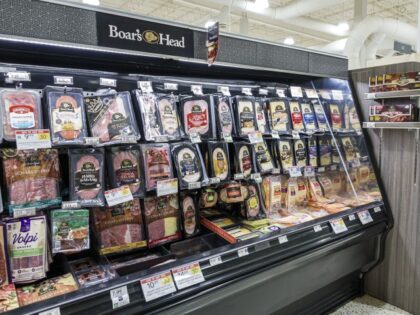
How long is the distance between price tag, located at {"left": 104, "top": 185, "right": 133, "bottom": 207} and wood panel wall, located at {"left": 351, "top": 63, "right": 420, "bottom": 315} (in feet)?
6.92

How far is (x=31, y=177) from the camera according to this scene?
1489mm

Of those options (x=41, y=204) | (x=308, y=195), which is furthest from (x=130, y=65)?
(x=308, y=195)

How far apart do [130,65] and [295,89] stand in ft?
4.42

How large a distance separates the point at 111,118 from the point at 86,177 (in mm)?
333

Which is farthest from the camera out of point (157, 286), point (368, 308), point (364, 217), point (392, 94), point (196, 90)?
point (368, 308)

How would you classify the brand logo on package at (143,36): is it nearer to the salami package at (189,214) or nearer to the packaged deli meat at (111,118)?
the packaged deli meat at (111,118)

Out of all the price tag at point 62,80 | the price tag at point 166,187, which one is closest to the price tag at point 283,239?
the price tag at point 166,187

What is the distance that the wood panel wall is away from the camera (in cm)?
253

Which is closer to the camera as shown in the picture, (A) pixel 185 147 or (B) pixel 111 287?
(B) pixel 111 287

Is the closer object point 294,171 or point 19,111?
point 19,111

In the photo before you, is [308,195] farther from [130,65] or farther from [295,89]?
[130,65]

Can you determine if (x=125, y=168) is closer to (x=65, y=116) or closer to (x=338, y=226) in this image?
(x=65, y=116)

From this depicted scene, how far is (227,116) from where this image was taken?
85.0 inches

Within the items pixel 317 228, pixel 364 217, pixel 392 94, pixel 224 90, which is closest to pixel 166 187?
pixel 224 90
